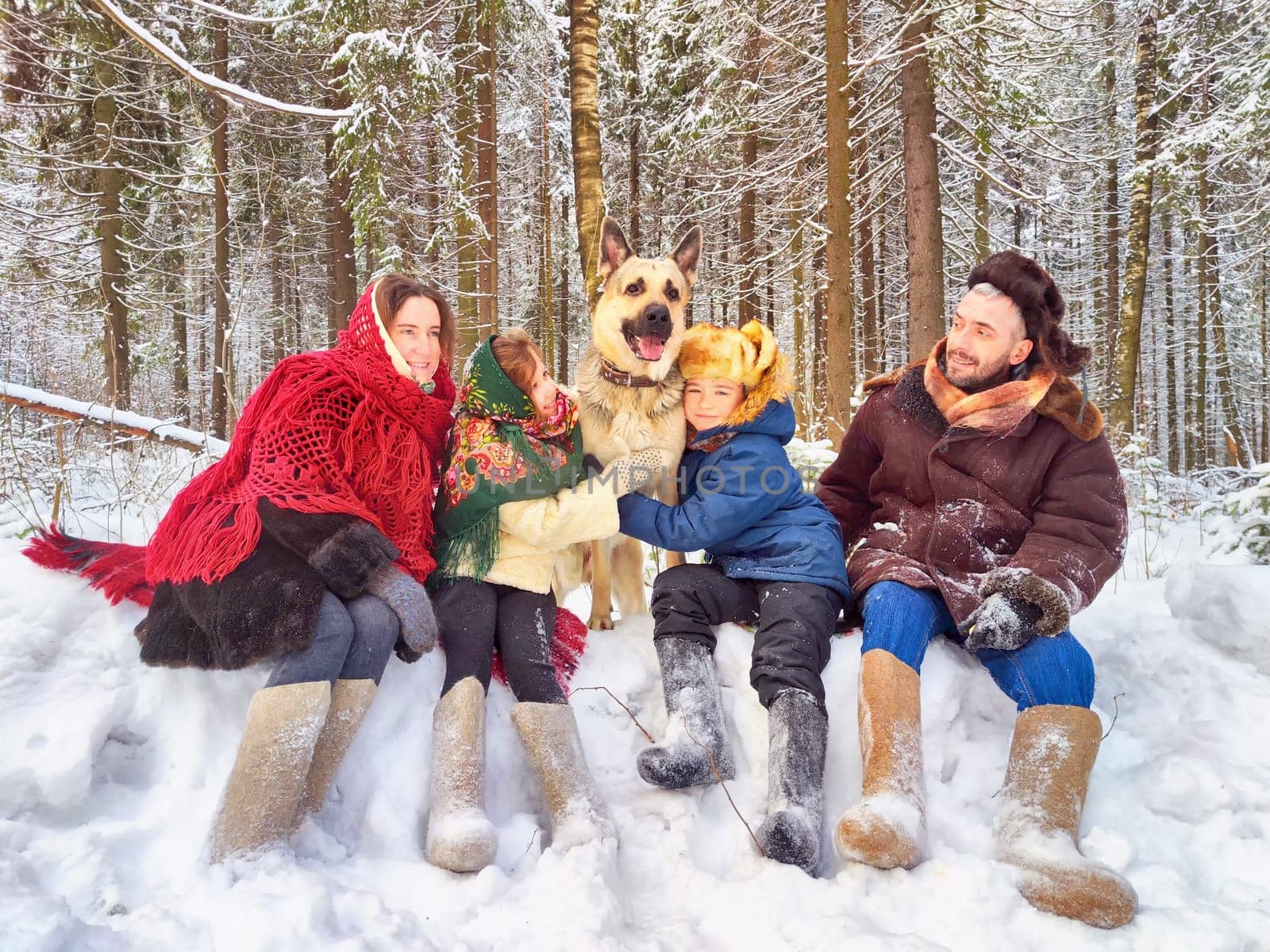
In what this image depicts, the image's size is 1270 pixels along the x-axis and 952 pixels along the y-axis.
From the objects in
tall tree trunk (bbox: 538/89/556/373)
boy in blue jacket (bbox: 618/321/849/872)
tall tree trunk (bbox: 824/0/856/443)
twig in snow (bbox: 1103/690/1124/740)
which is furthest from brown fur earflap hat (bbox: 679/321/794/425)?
tall tree trunk (bbox: 538/89/556/373)

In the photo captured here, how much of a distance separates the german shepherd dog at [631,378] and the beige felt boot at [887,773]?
3.52ft

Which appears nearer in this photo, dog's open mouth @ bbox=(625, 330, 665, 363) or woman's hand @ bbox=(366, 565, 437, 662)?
woman's hand @ bbox=(366, 565, 437, 662)

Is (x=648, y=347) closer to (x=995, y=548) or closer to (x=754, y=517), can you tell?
(x=754, y=517)

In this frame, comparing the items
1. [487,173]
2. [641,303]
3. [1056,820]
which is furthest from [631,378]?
[487,173]

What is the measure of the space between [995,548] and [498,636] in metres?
1.79

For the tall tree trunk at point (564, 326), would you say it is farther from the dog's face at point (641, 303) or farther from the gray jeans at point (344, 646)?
→ the gray jeans at point (344, 646)

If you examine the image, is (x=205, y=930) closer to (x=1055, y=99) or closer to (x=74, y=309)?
(x=74, y=309)

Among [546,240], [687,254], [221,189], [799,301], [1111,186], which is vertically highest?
[1111,186]

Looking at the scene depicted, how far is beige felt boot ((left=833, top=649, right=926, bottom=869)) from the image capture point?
5.60 ft

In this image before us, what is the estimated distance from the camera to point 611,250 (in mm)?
3135

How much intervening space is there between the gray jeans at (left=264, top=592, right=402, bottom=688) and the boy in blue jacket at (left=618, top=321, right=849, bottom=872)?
851mm

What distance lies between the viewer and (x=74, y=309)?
10734mm

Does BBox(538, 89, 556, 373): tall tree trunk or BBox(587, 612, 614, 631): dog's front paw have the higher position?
BBox(538, 89, 556, 373): tall tree trunk

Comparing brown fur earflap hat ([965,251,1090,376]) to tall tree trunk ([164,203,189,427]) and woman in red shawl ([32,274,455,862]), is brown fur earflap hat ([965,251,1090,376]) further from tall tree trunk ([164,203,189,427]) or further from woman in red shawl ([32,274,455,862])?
tall tree trunk ([164,203,189,427])
